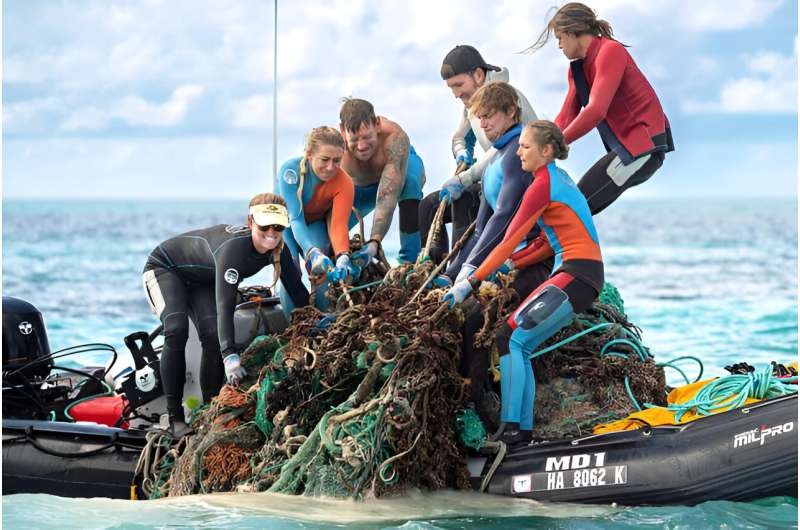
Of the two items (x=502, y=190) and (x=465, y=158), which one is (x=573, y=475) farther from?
(x=465, y=158)

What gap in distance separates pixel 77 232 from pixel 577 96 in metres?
34.2

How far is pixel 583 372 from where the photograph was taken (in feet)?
22.2

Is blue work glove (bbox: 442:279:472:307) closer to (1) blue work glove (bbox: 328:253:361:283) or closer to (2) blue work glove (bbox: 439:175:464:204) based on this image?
(1) blue work glove (bbox: 328:253:361:283)

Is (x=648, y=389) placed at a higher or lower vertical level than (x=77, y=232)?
lower

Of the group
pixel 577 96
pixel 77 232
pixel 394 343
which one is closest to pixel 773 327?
pixel 577 96

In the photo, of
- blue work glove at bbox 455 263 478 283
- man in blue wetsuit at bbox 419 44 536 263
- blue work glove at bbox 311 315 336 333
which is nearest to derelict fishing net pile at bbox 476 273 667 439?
blue work glove at bbox 455 263 478 283

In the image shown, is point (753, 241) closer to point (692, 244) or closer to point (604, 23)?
point (692, 244)

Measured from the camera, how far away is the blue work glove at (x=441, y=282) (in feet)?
22.7

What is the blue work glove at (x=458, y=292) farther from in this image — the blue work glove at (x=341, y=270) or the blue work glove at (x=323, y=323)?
the blue work glove at (x=341, y=270)

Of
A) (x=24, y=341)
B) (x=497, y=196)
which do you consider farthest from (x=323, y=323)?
(x=24, y=341)

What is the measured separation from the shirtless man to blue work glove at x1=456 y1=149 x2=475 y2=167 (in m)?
0.30

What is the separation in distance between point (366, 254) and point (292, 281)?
1.66ft

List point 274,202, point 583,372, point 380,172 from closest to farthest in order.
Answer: point 583,372 → point 274,202 → point 380,172

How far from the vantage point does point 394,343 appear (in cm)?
637
